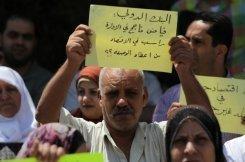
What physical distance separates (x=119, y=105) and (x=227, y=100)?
2.27 feet

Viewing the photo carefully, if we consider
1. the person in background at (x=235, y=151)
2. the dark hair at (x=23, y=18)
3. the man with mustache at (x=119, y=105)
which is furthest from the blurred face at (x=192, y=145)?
the dark hair at (x=23, y=18)

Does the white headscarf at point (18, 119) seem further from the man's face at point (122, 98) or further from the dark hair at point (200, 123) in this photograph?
the dark hair at point (200, 123)

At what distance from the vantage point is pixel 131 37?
4.68 m

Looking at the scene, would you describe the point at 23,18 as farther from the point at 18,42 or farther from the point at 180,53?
the point at 180,53

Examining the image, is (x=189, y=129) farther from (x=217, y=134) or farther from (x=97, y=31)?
(x=97, y=31)

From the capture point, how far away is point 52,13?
831 cm

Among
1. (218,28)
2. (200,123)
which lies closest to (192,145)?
(200,123)

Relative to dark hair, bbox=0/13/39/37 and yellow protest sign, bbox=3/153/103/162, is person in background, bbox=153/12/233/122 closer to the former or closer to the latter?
dark hair, bbox=0/13/39/37

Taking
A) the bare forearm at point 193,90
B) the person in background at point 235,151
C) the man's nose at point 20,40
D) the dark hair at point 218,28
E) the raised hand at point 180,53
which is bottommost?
the person in background at point 235,151

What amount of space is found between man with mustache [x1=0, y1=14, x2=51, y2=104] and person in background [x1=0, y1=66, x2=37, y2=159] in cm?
115

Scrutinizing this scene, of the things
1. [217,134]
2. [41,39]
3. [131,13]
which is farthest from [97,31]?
[41,39]

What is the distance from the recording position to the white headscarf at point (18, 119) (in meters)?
5.51

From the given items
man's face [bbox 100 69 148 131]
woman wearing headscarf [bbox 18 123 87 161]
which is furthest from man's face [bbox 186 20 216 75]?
woman wearing headscarf [bbox 18 123 87 161]

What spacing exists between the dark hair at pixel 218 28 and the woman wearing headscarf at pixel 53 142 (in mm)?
2658
